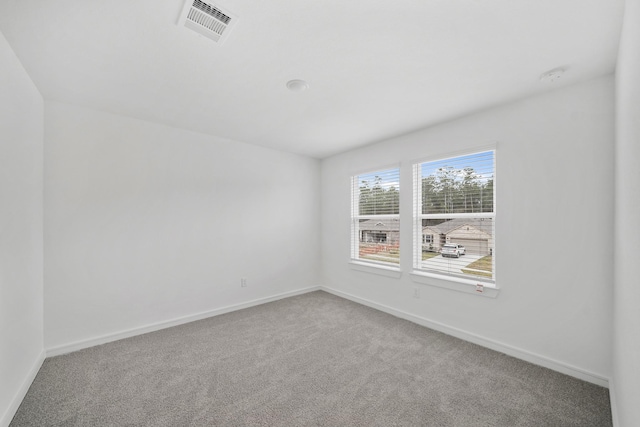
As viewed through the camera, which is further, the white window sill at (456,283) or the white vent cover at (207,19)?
the white window sill at (456,283)

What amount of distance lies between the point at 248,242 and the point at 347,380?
2.42 m

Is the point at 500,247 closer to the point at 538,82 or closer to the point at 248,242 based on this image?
the point at 538,82

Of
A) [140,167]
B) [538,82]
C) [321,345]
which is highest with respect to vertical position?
[538,82]

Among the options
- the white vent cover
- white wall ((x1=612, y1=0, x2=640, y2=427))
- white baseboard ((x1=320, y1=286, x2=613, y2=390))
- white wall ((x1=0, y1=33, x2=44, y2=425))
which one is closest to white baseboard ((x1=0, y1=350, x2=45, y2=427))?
white wall ((x1=0, y1=33, x2=44, y2=425))

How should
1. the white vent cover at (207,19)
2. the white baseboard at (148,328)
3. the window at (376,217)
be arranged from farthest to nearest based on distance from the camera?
the window at (376,217)
the white baseboard at (148,328)
the white vent cover at (207,19)

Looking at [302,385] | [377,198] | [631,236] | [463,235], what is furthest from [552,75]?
[302,385]

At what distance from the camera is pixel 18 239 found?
1.95 metres

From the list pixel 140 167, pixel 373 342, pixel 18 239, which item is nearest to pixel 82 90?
pixel 140 167

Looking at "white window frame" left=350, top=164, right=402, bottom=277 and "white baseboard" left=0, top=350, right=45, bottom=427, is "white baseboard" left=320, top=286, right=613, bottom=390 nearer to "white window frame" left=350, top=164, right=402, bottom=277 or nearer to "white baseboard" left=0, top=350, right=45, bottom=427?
"white window frame" left=350, top=164, right=402, bottom=277

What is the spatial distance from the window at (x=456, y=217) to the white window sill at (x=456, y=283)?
0.06 metres

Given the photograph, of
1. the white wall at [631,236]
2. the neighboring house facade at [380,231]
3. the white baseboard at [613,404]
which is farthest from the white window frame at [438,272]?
the white wall at [631,236]

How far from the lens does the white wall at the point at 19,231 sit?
171 centimetres

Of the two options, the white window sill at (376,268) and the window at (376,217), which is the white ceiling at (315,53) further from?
the white window sill at (376,268)

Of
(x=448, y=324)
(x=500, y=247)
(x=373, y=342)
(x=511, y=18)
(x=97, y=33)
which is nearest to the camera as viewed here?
(x=511, y=18)
